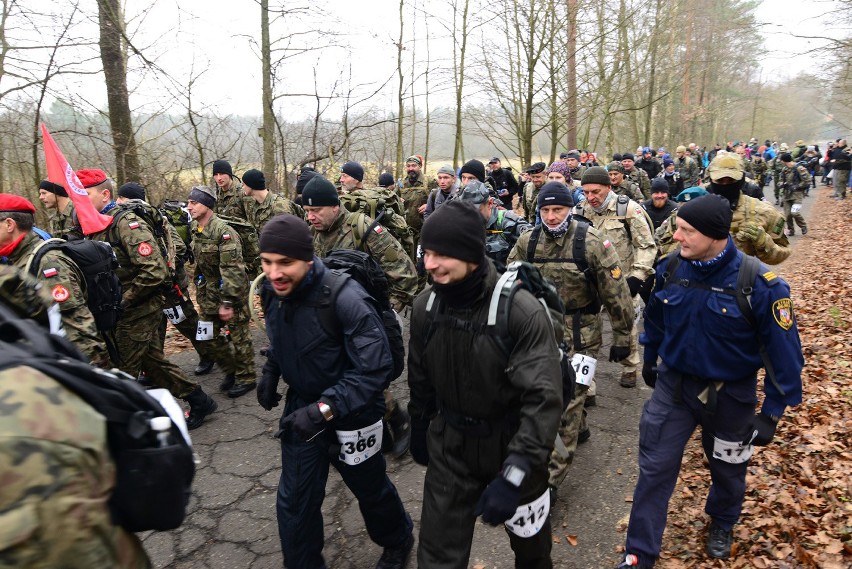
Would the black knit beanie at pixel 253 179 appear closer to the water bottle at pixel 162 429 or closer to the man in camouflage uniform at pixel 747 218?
the man in camouflage uniform at pixel 747 218

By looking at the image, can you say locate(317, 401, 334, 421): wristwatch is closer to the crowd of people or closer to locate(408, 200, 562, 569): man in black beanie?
the crowd of people

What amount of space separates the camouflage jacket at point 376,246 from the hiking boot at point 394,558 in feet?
7.27

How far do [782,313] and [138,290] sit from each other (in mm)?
5045

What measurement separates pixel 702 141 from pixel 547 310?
47.5 meters

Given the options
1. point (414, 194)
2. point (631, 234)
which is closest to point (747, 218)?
point (631, 234)

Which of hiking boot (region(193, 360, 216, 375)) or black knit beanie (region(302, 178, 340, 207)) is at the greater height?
black knit beanie (region(302, 178, 340, 207))

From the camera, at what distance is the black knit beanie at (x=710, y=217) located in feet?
9.38

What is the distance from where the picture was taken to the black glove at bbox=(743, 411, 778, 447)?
9.46 ft

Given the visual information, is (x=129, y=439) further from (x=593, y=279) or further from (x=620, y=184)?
(x=620, y=184)

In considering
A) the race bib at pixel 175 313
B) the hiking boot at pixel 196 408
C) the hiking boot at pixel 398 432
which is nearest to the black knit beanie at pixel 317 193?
the hiking boot at pixel 398 432

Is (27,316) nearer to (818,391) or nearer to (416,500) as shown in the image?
(416,500)

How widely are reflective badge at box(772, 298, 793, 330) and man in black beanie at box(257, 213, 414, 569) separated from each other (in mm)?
2046

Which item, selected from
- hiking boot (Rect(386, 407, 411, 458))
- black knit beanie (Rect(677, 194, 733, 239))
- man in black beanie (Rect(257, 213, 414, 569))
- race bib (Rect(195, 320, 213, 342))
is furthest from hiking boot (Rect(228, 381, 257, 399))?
black knit beanie (Rect(677, 194, 733, 239))

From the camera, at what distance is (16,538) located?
121 cm
